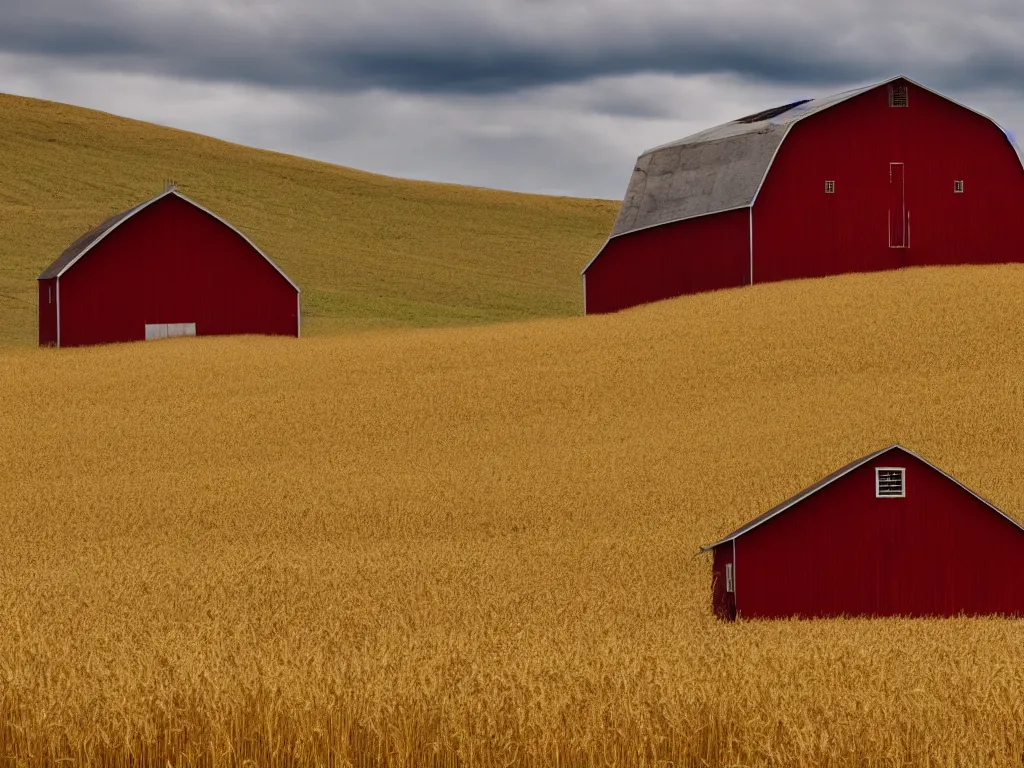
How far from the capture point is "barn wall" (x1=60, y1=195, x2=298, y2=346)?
45.5 m

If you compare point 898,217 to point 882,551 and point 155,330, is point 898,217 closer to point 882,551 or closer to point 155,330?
point 155,330

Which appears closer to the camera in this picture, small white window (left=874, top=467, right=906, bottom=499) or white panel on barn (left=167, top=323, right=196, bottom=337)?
small white window (left=874, top=467, right=906, bottom=499)

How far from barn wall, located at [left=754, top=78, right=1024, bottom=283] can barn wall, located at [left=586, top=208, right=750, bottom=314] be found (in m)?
0.86

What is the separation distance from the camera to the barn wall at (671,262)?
45.2 metres

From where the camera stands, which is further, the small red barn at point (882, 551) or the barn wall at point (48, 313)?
the barn wall at point (48, 313)

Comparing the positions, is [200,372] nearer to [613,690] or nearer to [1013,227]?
[1013,227]

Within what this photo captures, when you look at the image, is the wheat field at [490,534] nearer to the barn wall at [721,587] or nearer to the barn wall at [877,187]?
the barn wall at [721,587]

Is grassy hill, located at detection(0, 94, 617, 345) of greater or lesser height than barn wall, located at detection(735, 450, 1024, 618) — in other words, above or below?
above

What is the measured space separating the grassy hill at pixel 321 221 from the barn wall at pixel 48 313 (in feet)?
14.2

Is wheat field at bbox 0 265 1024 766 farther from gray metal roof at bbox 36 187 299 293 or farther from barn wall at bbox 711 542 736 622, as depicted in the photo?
gray metal roof at bbox 36 187 299 293

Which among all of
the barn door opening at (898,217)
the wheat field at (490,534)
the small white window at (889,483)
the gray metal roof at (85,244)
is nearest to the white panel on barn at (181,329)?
the wheat field at (490,534)

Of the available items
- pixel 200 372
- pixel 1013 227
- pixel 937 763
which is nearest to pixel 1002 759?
pixel 937 763

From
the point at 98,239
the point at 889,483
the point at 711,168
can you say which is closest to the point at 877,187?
the point at 711,168

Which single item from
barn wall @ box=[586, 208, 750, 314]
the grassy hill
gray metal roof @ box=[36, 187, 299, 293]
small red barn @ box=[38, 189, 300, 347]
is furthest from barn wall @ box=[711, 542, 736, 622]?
the grassy hill
